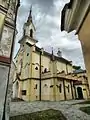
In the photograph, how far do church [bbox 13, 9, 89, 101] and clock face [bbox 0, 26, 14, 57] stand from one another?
1766 cm

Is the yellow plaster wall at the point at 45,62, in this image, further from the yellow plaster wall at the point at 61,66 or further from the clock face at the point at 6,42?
the clock face at the point at 6,42

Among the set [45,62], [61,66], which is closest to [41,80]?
[45,62]

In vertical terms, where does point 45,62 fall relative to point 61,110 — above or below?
above

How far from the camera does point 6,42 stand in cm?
630

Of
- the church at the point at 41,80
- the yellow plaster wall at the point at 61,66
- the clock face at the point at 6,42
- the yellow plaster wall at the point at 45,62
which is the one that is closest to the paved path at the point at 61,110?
the clock face at the point at 6,42

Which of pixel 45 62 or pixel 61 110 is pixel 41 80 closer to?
pixel 45 62

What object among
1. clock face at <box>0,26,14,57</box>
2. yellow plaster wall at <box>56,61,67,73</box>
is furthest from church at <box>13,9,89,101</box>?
clock face at <box>0,26,14,57</box>

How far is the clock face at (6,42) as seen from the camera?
598cm

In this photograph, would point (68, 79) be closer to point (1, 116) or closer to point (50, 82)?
point (50, 82)

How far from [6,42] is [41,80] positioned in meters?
22.3

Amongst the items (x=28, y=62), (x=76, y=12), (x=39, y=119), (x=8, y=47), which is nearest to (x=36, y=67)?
(x=28, y=62)

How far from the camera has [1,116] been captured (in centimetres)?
523

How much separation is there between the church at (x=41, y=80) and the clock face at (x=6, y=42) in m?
17.7

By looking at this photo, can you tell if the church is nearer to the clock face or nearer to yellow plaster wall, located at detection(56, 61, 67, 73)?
yellow plaster wall, located at detection(56, 61, 67, 73)
